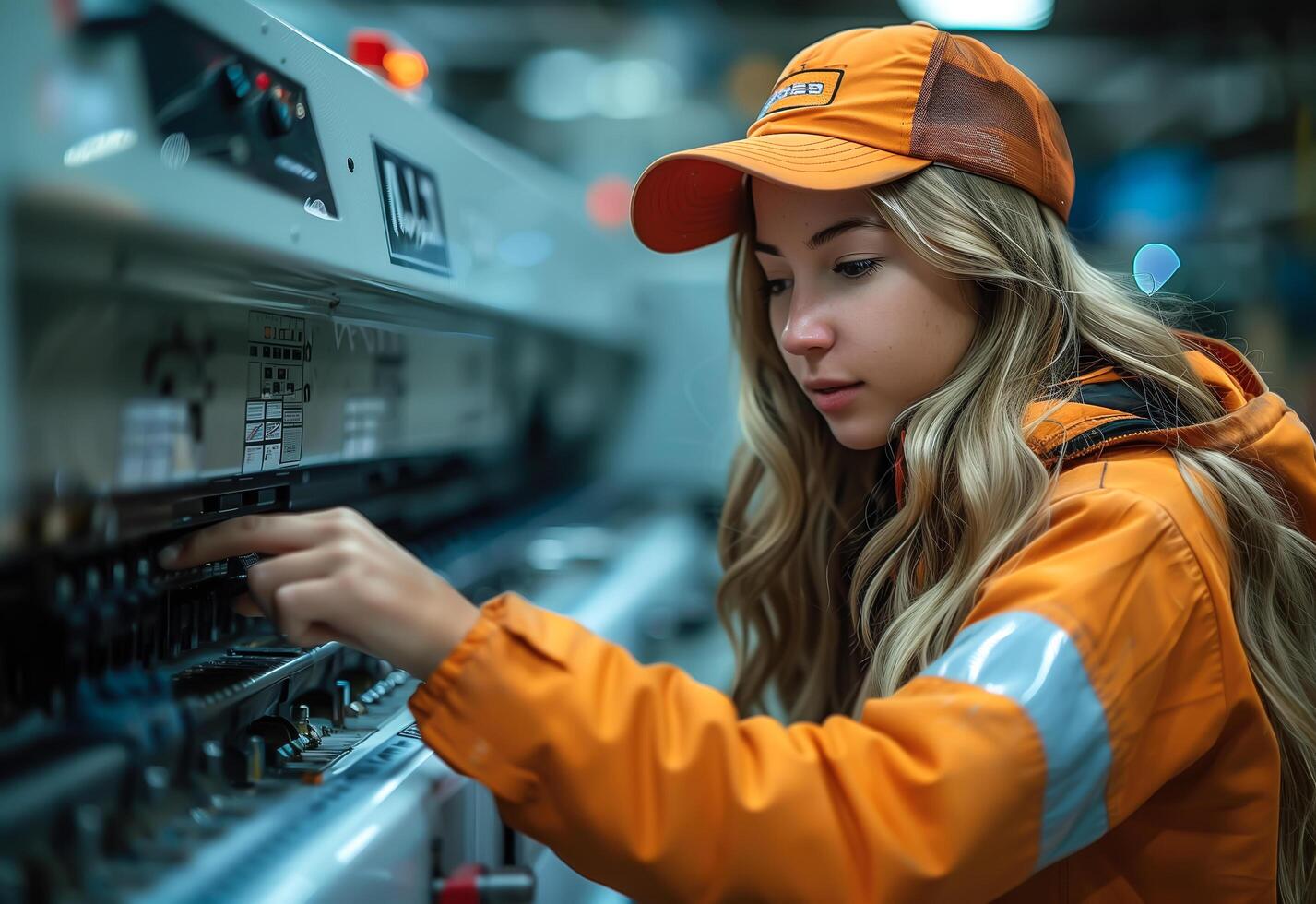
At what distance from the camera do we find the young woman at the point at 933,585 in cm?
64

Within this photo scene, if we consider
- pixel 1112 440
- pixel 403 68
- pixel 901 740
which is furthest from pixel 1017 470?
pixel 403 68

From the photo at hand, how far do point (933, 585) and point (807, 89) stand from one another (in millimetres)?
525

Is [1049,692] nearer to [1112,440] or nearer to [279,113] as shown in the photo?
[1112,440]

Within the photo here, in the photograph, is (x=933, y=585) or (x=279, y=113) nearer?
(x=279, y=113)

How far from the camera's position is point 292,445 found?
868 mm

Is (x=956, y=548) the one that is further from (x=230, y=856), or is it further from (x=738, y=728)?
(x=230, y=856)

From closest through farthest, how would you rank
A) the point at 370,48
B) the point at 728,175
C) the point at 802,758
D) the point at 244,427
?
1. the point at 802,758
2. the point at 244,427
3. the point at 728,175
4. the point at 370,48

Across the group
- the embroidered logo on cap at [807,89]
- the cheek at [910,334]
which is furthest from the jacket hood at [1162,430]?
the embroidered logo on cap at [807,89]

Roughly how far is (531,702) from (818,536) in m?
0.69

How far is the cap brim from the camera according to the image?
0.89 metres

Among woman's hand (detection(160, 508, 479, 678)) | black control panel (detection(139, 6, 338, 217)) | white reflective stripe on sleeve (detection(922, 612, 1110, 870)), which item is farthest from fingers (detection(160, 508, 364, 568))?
white reflective stripe on sleeve (detection(922, 612, 1110, 870))

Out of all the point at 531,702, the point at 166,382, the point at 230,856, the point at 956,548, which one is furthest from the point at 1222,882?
the point at 166,382

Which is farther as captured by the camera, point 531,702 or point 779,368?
point 779,368

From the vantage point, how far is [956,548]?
0.96 meters
